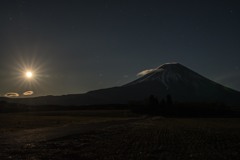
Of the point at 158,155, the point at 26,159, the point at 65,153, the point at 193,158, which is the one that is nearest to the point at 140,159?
the point at 158,155

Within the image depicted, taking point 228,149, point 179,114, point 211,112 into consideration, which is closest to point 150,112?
point 179,114

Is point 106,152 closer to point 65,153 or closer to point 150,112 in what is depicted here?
point 65,153

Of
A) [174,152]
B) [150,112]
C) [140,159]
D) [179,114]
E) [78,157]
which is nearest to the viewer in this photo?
[140,159]

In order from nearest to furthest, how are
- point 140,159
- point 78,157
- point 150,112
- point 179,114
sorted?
point 140,159 → point 78,157 → point 179,114 → point 150,112

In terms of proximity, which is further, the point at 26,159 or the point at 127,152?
the point at 127,152

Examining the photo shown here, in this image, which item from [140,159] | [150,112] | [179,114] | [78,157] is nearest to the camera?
[140,159]

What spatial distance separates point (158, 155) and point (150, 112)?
4150 inches

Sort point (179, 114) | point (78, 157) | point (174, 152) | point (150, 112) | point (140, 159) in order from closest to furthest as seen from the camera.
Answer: point (140, 159)
point (78, 157)
point (174, 152)
point (179, 114)
point (150, 112)

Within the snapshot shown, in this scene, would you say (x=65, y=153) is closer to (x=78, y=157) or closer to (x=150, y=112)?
(x=78, y=157)

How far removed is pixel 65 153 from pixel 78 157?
2.09 metres

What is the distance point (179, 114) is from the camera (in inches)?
4439

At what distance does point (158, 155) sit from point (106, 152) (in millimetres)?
4093

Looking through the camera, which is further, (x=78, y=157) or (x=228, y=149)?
(x=228, y=149)

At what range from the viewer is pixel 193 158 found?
16.2 m
